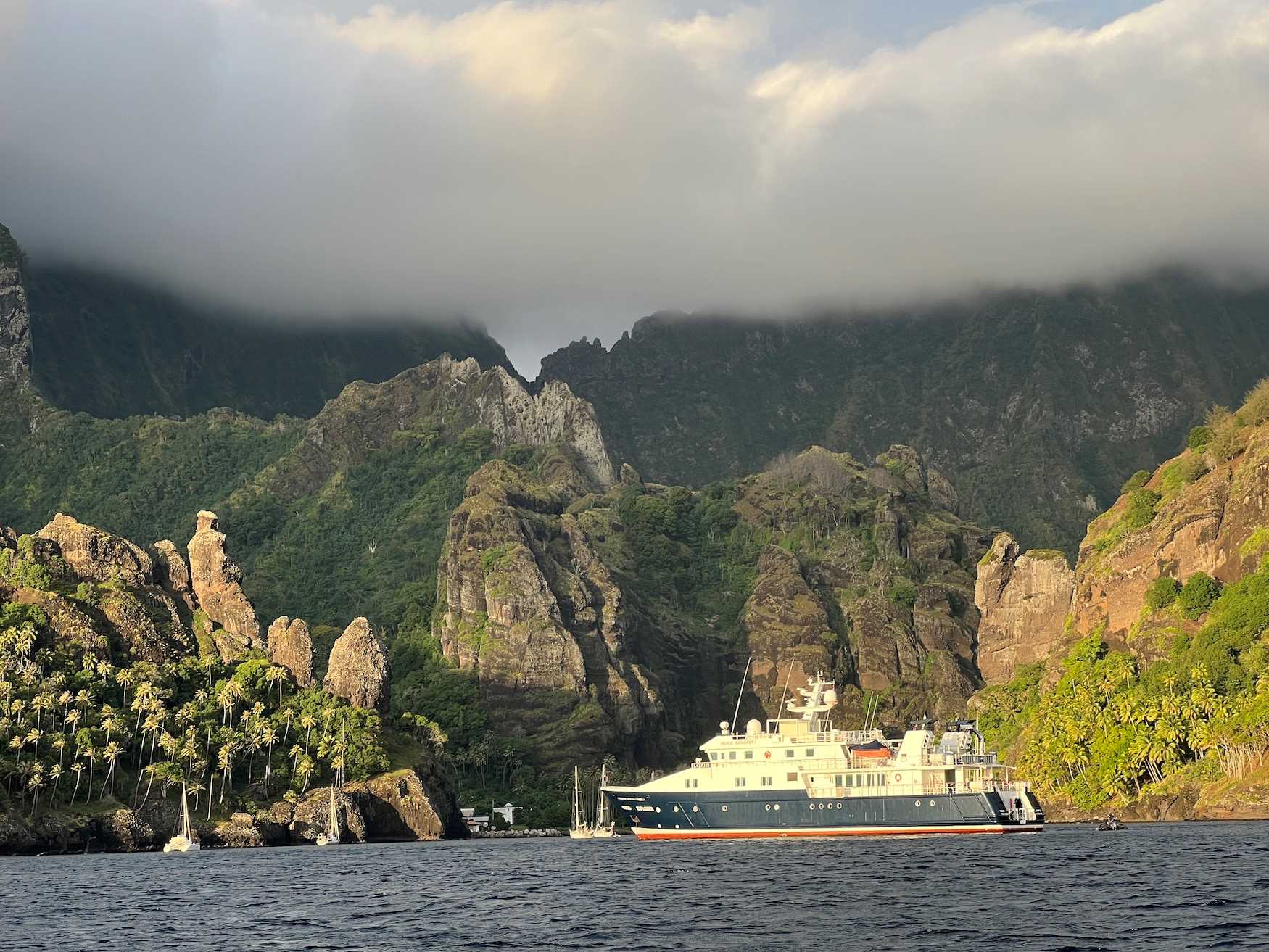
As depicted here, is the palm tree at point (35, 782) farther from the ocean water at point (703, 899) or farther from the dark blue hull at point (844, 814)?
the dark blue hull at point (844, 814)

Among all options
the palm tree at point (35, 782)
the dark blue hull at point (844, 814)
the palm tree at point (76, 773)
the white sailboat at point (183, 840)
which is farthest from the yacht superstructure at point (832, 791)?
the palm tree at point (35, 782)

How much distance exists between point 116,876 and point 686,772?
60960 mm

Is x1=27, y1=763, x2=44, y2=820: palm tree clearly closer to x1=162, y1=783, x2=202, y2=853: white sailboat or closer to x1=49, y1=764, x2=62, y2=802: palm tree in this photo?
x1=49, y1=764, x2=62, y2=802: palm tree

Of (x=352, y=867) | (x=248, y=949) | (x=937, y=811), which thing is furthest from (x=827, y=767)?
(x=248, y=949)

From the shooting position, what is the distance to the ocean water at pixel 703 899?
85.3m

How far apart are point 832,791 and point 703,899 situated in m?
69.8

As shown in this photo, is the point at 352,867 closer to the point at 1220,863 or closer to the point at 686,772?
the point at 686,772

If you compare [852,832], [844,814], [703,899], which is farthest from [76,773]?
[703,899]

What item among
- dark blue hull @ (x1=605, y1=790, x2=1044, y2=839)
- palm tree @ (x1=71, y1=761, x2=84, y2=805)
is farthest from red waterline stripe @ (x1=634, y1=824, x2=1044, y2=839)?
palm tree @ (x1=71, y1=761, x2=84, y2=805)

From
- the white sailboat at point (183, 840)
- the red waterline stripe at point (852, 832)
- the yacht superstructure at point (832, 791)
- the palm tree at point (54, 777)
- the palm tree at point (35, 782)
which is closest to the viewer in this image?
the red waterline stripe at point (852, 832)

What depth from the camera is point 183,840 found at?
189375 mm

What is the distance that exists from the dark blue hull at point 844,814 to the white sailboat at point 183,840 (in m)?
55.3

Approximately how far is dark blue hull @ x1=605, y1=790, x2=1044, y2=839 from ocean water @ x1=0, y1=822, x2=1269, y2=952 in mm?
11831

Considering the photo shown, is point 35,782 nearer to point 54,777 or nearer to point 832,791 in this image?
point 54,777
